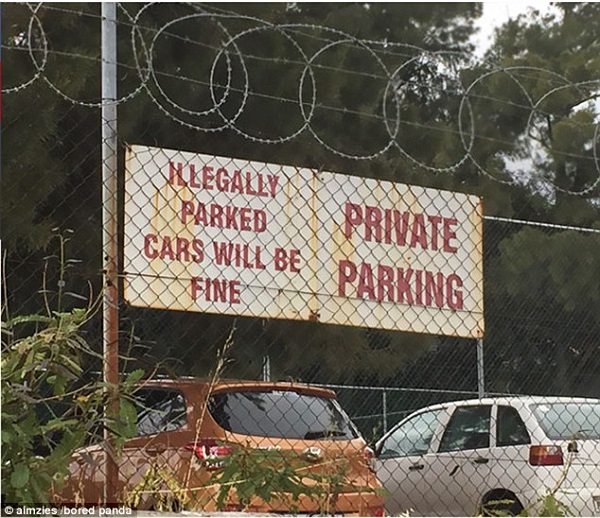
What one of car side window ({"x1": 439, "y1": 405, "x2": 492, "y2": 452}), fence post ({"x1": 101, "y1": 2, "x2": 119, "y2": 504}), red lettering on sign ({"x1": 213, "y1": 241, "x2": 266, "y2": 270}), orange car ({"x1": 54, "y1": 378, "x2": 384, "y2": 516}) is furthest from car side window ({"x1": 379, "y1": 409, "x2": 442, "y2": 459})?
fence post ({"x1": 101, "y1": 2, "x2": 119, "y2": 504})

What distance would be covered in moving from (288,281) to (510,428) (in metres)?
3.28

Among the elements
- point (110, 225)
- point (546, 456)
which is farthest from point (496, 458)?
point (110, 225)

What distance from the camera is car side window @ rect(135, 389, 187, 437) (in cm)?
583

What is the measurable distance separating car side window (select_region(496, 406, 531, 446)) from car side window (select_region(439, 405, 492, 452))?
0.13m

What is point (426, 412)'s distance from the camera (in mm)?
8859

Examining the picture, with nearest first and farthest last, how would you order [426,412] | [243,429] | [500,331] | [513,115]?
[243,429]
[426,412]
[500,331]
[513,115]

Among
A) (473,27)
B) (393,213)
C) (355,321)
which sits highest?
(473,27)

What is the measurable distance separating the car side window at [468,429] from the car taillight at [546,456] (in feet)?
1.51

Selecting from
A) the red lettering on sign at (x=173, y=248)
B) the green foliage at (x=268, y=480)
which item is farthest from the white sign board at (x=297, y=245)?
the green foliage at (x=268, y=480)

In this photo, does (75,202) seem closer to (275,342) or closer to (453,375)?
(275,342)

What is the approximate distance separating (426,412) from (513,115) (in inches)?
290

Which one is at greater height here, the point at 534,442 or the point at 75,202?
the point at 75,202

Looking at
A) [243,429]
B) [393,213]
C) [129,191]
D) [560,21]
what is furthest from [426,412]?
[560,21]

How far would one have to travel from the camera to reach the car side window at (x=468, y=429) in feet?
26.8
